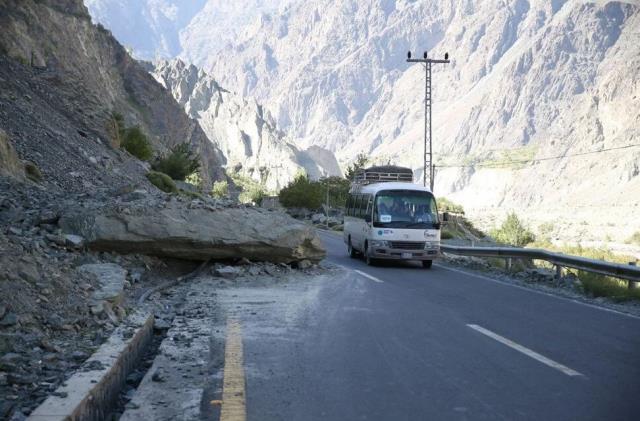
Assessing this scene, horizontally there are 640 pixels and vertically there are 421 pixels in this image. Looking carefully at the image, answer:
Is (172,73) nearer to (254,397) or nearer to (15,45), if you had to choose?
(15,45)

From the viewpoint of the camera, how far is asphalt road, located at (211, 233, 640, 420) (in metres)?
5.18

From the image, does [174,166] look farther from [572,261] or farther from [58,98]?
[572,261]

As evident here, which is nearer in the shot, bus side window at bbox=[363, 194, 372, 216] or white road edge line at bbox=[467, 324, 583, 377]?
white road edge line at bbox=[467, 324, 583, 377]

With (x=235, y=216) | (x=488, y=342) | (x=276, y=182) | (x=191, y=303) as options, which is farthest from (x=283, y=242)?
(x=276, y=182)

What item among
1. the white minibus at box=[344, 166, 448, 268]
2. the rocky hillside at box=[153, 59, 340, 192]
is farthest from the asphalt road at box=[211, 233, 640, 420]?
the rocky hillside at box=[153, 59, 340, 192]

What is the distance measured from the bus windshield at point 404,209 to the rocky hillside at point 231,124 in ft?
483

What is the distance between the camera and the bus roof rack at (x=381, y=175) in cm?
2648

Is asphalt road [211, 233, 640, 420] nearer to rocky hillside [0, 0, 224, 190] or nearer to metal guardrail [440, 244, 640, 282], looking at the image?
metal guardrail [440, 244, 640, 282]

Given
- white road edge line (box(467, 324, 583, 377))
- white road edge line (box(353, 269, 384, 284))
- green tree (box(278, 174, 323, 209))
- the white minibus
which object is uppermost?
green tree (box(278, 174, 323, 209))

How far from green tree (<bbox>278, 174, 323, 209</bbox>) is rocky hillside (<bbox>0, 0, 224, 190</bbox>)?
17056 mm

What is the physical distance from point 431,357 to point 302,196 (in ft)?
202

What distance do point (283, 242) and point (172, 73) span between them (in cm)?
16766

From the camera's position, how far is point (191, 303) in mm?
10266

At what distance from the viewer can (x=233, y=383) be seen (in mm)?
5727
